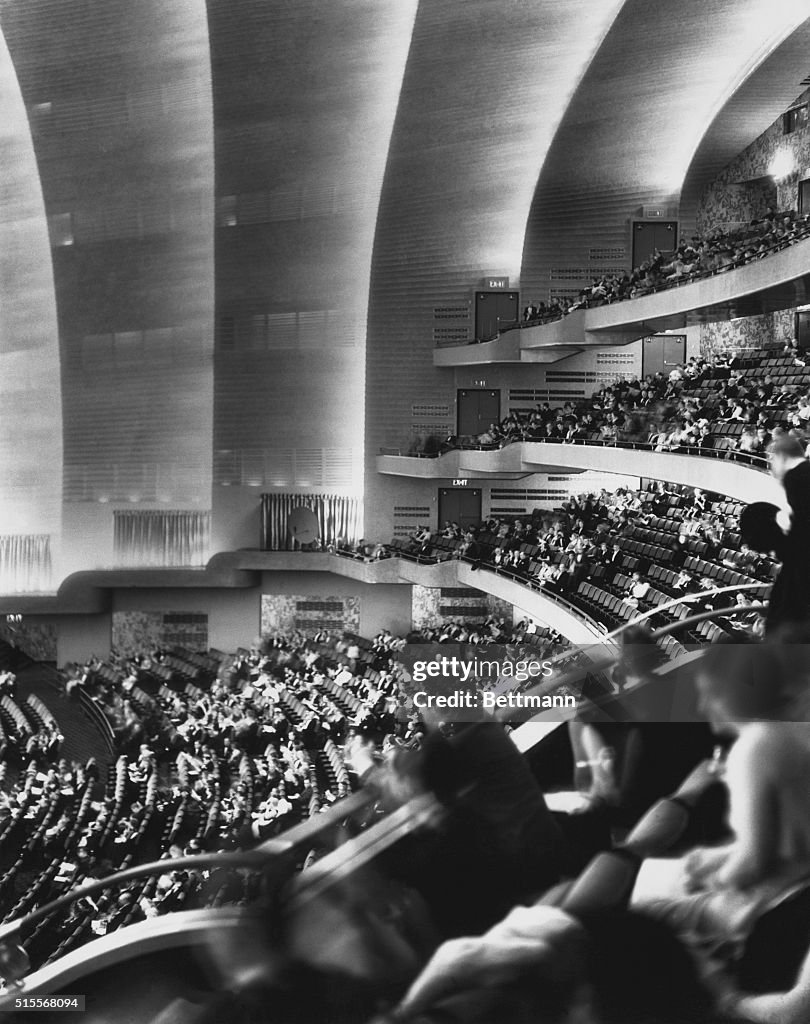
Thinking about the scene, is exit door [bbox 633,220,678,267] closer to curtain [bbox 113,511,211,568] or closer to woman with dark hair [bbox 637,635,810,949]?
curtain [bbox 113,511,211,568]

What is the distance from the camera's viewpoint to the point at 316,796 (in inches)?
429

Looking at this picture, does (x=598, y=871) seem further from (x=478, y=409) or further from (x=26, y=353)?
(x=26, y=353)

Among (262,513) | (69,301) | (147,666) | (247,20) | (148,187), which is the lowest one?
(147,666)

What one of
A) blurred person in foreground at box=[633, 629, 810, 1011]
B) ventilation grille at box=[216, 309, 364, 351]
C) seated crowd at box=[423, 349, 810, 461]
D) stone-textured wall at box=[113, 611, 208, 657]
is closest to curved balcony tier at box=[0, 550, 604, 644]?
stone-textured wall at box=[113, 611, 208, 657]

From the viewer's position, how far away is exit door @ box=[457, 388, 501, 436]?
79.4 feet

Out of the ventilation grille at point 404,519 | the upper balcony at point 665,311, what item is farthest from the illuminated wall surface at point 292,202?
the upper balcony at point 665,311

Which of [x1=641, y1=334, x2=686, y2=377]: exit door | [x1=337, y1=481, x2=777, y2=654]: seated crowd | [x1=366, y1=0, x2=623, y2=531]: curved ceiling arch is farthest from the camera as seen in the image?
[x1=641, y1=334, x2=686, y2=377]: exit door

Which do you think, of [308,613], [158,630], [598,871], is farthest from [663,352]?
[598,871]

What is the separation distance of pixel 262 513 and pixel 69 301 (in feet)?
17.9

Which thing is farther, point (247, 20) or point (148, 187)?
point (148, 187)

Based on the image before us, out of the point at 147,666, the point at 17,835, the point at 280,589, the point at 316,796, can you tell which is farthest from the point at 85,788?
the point at 280,589

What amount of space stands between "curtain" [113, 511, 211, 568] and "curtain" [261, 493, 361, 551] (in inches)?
46.1

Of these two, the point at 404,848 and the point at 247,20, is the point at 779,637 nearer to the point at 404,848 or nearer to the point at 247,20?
the point at 404,848

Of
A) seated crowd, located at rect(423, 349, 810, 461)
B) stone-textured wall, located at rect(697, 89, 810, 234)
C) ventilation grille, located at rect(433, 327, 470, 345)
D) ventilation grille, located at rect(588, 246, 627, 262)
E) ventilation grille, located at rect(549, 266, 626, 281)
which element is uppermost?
stone-textured wall, located at rect(697, 89, 810, 234)
